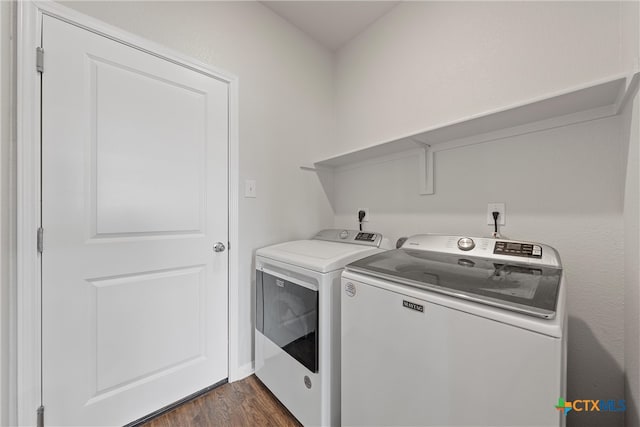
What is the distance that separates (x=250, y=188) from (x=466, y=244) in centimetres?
139

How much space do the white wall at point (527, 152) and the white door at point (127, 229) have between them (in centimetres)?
131

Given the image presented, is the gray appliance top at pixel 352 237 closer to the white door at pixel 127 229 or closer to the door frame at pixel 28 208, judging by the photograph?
the white door at pixel 127 229

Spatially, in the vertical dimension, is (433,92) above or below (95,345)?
above

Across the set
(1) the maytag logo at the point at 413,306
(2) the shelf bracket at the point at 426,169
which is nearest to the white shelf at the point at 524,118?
(2) the shelf bracket at the point at 426,169

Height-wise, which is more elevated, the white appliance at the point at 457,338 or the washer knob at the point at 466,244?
the washer knob at the point at 466,244

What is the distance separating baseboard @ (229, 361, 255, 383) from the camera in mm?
1600

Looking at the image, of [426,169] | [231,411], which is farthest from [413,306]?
[231,411]

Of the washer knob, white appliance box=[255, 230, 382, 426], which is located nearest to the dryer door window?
white appliance box=[255, 230, 382, 426]

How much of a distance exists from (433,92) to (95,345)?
2.42 meters

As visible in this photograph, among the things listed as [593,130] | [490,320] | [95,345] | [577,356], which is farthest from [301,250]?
[593,130]

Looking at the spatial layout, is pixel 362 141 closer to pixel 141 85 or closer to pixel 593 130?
pixel 593 130

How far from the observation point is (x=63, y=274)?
109 cm

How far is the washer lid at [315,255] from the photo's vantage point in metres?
1.18

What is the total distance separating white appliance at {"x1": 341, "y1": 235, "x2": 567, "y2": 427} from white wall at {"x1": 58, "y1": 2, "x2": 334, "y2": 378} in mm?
909
